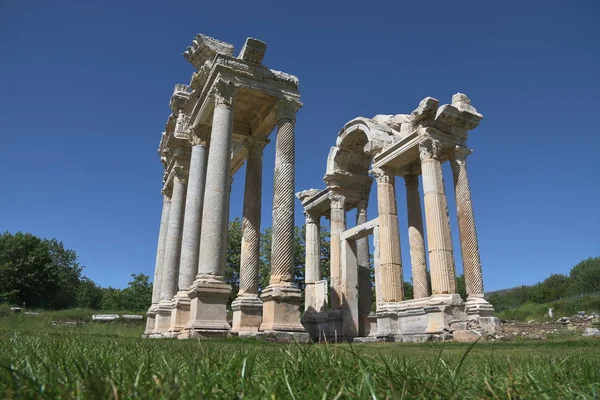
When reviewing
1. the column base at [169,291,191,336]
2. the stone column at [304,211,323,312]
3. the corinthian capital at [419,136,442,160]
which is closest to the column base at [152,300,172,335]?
the column base at [169,291,191,336]

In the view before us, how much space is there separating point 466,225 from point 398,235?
10.2 ft

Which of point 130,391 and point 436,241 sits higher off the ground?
point 436,241

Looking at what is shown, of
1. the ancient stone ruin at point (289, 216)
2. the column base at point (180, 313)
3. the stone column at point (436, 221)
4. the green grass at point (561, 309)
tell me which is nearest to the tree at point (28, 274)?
the ancient stone ruin at point (289, 216)

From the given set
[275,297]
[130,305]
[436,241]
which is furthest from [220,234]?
[130,305]

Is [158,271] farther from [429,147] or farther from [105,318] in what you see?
[429,147]

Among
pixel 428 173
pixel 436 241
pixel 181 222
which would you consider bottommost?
pixel 436 241

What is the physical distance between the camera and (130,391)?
1.40m

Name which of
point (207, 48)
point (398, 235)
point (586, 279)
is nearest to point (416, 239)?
point (398, 235)

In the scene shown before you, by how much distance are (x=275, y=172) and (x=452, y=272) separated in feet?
27.4

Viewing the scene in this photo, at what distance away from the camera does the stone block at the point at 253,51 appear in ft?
50.3

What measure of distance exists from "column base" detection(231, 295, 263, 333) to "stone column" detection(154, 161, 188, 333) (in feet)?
18.1

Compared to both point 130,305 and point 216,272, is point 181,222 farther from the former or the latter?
point 130,305

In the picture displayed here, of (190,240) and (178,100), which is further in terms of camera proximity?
(178,100)

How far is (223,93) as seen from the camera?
49.4 feet
